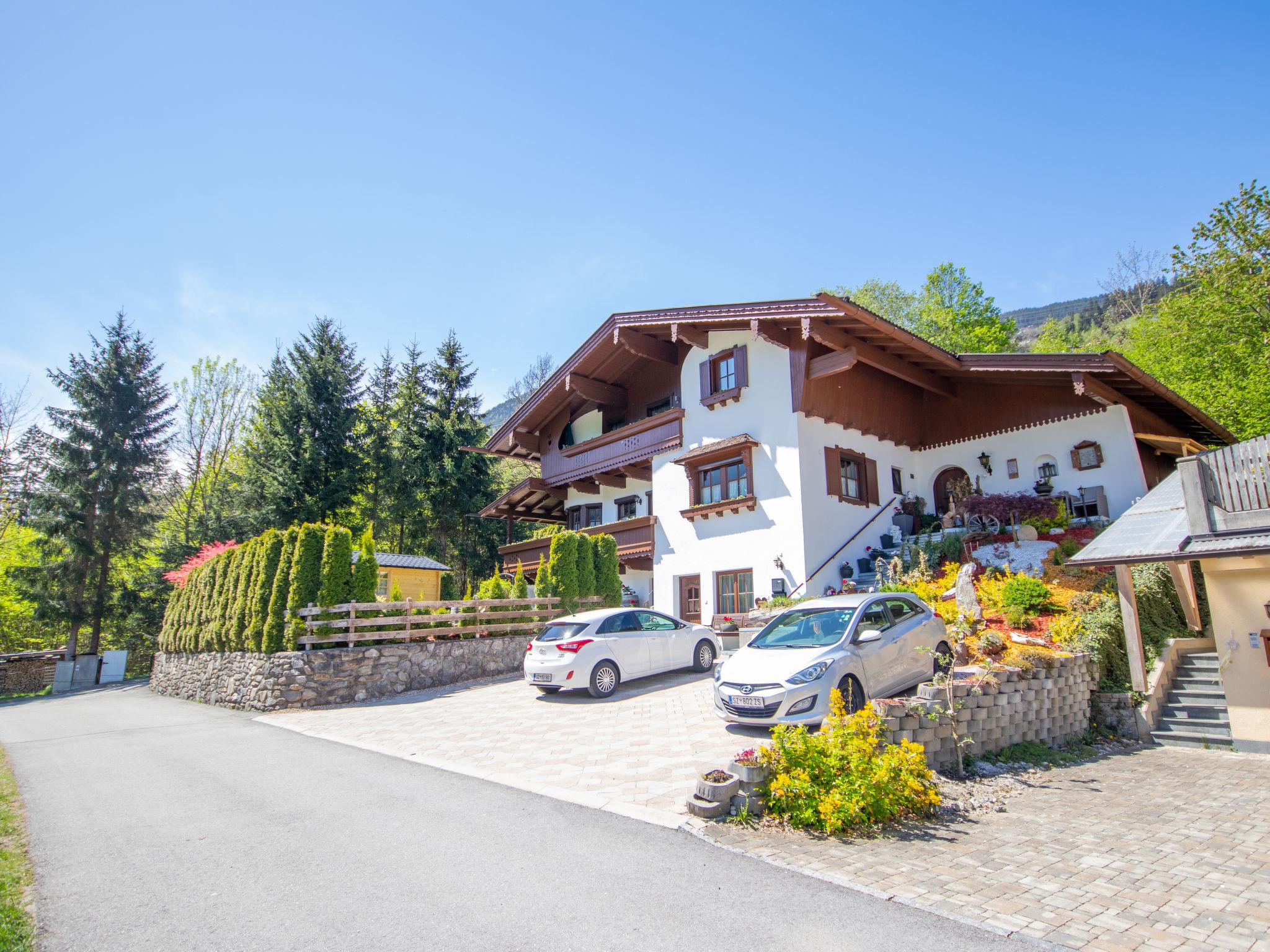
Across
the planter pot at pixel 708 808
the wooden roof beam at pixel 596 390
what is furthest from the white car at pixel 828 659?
the wooden roof beam at pixel 596 390

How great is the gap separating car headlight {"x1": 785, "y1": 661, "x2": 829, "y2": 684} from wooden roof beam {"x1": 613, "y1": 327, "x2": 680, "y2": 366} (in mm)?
15842

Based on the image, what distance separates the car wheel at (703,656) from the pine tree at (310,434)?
22.6 metres

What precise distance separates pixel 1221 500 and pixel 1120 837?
20.6 feet

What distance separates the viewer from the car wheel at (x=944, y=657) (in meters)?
9.55

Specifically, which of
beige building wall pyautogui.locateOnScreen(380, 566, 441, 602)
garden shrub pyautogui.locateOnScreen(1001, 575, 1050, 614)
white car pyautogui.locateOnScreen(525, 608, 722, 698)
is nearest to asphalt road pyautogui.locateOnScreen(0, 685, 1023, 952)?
white car pyautogui.locateOnScreen(525, 608, 722, 698)

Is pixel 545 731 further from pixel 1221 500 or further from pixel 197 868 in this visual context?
pixel 1221 500

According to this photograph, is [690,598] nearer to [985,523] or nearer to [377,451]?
[985,523]

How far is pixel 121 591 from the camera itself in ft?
95.8

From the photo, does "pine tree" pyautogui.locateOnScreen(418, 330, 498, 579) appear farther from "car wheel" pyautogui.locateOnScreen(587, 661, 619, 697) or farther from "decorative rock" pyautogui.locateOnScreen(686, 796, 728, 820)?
"decorative rock" pyautogui.locateOnScreen(686, 796, 728, 820)

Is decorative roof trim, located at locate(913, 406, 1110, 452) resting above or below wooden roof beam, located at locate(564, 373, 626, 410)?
below

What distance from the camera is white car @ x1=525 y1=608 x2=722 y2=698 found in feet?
39.7

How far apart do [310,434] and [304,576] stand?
18245 mm

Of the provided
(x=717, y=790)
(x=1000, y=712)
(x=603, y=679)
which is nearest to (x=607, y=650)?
(x=603, y=679)

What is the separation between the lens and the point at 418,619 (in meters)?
15.7
